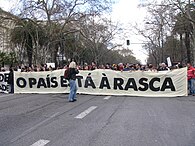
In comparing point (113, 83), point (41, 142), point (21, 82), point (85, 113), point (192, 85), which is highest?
point (21, 82)

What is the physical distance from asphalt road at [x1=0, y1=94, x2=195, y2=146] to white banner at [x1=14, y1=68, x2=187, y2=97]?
4.67m

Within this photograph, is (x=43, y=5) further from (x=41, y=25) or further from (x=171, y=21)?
(x=171, y=21)

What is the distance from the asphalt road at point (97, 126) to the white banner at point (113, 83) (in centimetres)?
467

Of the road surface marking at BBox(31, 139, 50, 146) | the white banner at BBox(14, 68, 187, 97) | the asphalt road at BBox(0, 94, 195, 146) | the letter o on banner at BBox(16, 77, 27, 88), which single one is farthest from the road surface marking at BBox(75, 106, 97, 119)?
the letter o on banner at BBox(16, 77, 27, 88)

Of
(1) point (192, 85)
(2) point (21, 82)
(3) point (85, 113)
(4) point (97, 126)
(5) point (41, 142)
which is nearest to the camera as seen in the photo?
(5) point (41, 142)

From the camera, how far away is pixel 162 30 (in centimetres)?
5212

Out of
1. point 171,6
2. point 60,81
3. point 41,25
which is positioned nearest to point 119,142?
point 60,81

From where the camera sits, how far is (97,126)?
7715 millimetres

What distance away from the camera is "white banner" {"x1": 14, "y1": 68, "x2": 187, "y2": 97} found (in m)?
15.4

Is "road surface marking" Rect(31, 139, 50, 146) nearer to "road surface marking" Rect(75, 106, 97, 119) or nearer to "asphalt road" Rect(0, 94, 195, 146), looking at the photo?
"asphalt road" Rect(0, 94, 195, 146)

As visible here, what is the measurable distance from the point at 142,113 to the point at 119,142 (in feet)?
12.2

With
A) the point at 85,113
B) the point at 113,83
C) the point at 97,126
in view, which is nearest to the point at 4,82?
the point at 113,83

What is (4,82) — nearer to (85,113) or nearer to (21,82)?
(21,82)

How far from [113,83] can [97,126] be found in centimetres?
864
